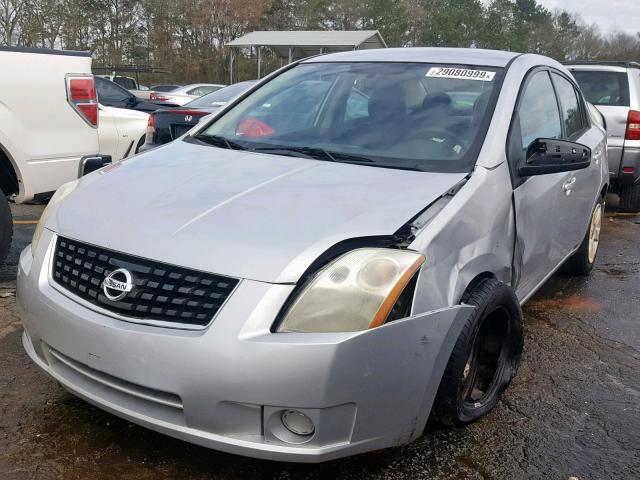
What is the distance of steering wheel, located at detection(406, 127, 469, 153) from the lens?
2.98 meters

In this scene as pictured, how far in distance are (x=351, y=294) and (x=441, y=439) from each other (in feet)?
3.04

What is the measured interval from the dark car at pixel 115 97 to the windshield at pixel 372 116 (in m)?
7.30

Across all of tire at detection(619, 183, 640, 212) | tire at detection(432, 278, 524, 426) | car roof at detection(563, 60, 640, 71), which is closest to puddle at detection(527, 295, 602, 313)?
tire at detection(432, 278, 524, 426)

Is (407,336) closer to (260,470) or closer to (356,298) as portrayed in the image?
(356,298)

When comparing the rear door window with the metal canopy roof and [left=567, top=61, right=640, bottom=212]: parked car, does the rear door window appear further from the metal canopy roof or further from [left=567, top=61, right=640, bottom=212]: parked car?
the metal canopy roof

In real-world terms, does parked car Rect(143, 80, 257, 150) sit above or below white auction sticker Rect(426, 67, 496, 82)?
below

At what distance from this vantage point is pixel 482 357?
2.81 m

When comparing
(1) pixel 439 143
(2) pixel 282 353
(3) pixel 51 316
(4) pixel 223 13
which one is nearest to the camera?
(2) pixel 282 353

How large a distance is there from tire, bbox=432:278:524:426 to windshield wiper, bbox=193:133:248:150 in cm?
139

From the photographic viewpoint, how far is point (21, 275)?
102 inches

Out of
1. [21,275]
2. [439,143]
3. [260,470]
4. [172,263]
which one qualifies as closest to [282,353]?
[172,263]

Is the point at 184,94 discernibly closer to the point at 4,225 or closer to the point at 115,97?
the point at 115,97

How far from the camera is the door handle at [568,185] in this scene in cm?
369

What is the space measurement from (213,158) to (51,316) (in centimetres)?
110
